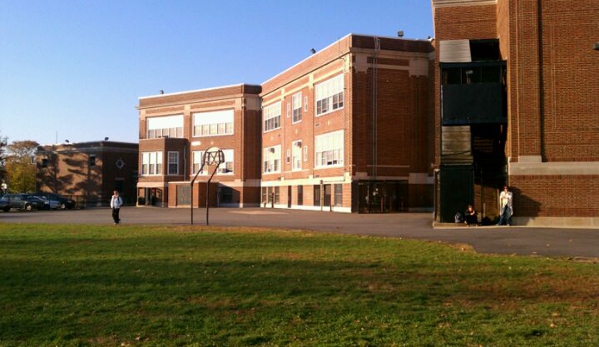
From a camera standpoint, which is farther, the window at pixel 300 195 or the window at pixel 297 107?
the window at pixel 297 107

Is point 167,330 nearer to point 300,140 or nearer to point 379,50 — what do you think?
point 379,50

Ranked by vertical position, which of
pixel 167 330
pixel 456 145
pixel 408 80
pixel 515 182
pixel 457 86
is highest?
pixel 408 80

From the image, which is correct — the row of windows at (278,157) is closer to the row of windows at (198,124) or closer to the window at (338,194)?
the window at (338,194)

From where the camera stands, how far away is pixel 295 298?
8883 mm

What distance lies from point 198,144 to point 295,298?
183 feet

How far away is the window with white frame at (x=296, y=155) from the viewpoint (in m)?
50.6

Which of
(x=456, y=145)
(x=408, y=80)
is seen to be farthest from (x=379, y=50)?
(x=456, y=145)

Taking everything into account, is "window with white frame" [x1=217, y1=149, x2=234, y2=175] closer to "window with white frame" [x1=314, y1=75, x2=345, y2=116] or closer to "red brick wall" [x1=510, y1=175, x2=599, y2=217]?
"window with white frame" [x1=314, y1=75, x2=345, y2=116]

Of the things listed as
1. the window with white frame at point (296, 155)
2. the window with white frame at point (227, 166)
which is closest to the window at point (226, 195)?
the window with white frame at point (227, 166)

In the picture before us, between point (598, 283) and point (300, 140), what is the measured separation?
41226mm

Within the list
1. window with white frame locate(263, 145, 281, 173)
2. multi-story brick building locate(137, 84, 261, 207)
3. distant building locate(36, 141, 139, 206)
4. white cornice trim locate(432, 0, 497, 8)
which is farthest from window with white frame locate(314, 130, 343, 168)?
distant building locate(36, 141, 139, 206)

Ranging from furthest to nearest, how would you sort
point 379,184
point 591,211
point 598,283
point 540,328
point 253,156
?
point 253,156, point 379,184, point 591,211, point 598,283, point 540,328

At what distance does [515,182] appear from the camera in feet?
77.7

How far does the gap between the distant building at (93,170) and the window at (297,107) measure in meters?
31.0
